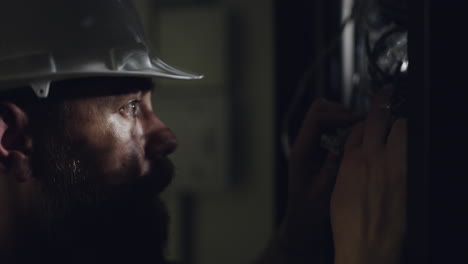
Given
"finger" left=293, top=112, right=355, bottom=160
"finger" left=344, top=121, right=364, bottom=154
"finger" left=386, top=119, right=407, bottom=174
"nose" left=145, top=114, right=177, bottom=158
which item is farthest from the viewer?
"nose" left=145, top=114, right=177, bottom=158

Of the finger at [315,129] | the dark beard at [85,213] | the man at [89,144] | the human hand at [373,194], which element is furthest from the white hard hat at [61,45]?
the human hand at [373,194]

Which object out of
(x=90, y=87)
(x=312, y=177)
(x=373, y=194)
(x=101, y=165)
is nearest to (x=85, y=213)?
(x=101, y=165)

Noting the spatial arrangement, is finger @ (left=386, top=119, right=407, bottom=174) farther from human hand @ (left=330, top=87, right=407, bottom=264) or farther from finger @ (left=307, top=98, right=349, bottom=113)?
finger @ (left=307, top=98, right=349, bottom=113)

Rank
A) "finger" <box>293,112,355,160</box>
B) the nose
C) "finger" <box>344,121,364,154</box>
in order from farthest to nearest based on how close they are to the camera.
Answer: the nose, "finger" <box>293,112,355,160</box>, "finger" <box>344,121,364,154</box>

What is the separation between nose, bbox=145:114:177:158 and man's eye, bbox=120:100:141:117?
0.03m

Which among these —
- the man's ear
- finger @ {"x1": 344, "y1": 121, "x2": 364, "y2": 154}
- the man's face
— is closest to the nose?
the man's face

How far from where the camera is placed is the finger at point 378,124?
54 centimetres

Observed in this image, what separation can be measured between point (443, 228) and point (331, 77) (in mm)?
648

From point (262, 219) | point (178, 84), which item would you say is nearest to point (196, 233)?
point (262, 219)

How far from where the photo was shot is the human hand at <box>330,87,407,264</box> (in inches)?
20.0

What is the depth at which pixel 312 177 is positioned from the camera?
789 millimetres

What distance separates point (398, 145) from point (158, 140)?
44cm

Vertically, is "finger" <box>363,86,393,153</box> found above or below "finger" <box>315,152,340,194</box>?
above

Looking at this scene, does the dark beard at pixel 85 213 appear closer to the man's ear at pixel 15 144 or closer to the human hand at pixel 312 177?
the man's ear at pixel 15 144
